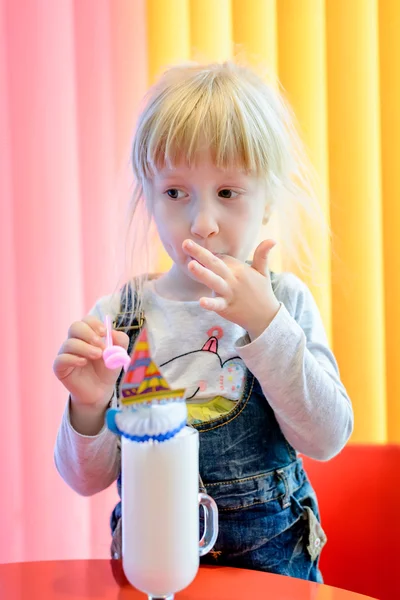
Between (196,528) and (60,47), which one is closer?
(196,528)

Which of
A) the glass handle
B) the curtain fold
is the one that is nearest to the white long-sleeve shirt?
the glass handle

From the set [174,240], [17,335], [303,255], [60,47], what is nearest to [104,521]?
[17,335]

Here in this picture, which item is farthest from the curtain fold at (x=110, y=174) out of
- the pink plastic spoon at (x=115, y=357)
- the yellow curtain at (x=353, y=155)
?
the pink plastic spoon at (x=115, y=357)

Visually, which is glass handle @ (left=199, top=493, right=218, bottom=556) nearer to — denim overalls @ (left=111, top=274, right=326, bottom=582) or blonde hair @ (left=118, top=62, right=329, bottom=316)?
denim overalls @ (left=111, top=274, right=326, bottom=582)

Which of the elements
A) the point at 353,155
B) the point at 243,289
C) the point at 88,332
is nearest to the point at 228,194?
the point at 243,289

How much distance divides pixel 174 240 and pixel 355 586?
52 centimetres

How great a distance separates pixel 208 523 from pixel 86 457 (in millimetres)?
294

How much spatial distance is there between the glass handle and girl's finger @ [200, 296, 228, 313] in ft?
A: 0.66

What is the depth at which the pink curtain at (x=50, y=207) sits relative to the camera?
1.46 m

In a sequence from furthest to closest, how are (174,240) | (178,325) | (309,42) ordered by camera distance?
(309,42)
(178,325)
(174,240)

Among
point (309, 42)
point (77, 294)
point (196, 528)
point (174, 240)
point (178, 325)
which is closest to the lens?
point (196, 528)

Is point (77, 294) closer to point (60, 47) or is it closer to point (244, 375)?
point (60, 47)

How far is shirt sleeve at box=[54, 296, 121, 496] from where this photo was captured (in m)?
0.91

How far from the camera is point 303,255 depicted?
56.4 inches
